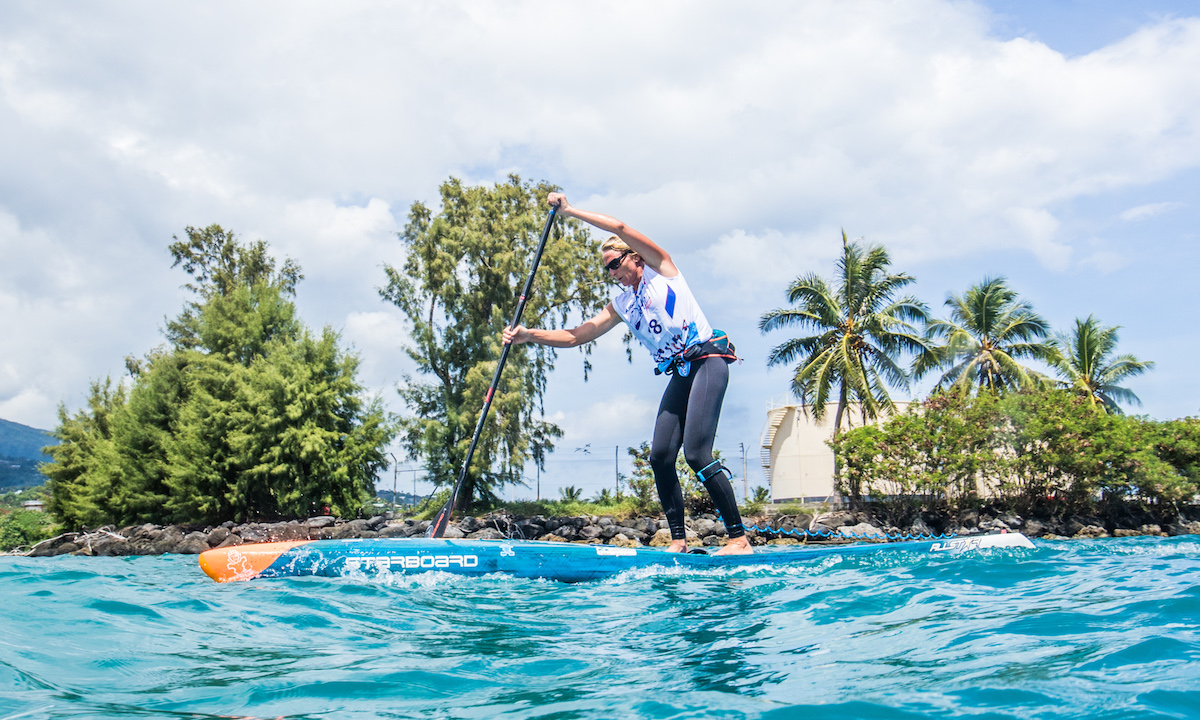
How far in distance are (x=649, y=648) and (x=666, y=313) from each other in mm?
2565

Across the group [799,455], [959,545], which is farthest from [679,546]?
[799,455]

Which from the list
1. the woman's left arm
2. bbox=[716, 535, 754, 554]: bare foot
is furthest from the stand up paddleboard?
Result: the woman's left arm

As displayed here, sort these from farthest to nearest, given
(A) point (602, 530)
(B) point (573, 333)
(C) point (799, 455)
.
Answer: (C) point (799, 455), (A) point (602, 530), (B) point (573, 333)

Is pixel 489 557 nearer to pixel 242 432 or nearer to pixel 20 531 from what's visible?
pixel 242 432

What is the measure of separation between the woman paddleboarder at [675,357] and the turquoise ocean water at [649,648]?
734mm

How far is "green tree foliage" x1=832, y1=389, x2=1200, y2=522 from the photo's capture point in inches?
792

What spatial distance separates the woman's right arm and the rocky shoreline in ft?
44.1

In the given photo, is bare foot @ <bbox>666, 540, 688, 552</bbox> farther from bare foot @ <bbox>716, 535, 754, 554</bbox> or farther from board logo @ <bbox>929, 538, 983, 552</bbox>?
board logo @ <bbox>929, 538, 983, 552</bbox>

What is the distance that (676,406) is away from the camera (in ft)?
16.1

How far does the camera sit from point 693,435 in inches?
180

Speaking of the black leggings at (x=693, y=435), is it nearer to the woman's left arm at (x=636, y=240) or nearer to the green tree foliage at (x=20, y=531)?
the woman's left arm at (x=636, y=240)

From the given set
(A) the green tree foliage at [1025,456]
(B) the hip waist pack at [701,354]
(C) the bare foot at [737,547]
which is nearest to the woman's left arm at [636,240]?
(B) the hip waist pack at [701,354]

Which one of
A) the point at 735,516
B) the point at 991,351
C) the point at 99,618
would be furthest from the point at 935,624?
the point at 991,351

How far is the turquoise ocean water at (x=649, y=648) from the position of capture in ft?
5.49
